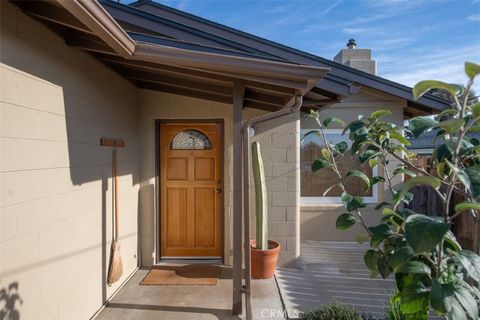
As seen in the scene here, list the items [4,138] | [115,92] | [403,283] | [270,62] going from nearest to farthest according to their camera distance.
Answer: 1. [403,283]
2. [4,138]
3. [270,62]
4. [115,92]

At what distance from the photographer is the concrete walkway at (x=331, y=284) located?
304cm

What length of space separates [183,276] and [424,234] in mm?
3151

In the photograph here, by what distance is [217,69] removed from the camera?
2.58m

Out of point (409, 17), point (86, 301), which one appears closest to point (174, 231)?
point (86, 301)

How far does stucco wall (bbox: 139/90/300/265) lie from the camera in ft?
13.1

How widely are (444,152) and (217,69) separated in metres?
1.86

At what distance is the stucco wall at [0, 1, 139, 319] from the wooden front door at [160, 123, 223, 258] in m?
1.08

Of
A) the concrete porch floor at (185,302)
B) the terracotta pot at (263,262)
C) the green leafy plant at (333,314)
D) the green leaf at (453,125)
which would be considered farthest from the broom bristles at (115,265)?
the green leaf at (453,125)

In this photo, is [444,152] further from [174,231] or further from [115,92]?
[174,231]

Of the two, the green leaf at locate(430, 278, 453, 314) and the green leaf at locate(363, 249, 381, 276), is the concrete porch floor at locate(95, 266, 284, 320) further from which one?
the green leaf at locate(430, 278, 453, 314)

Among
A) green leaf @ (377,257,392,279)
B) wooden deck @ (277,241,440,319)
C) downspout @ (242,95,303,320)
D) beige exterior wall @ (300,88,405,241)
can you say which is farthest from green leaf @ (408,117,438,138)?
beige exterior wall @ (300,88,405,241)

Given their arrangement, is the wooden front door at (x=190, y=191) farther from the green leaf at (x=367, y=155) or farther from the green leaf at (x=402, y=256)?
the green leaf at (x=402, y=256)

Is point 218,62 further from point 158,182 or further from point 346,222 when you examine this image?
point 158,182

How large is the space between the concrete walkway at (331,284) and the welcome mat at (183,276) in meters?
0.85
